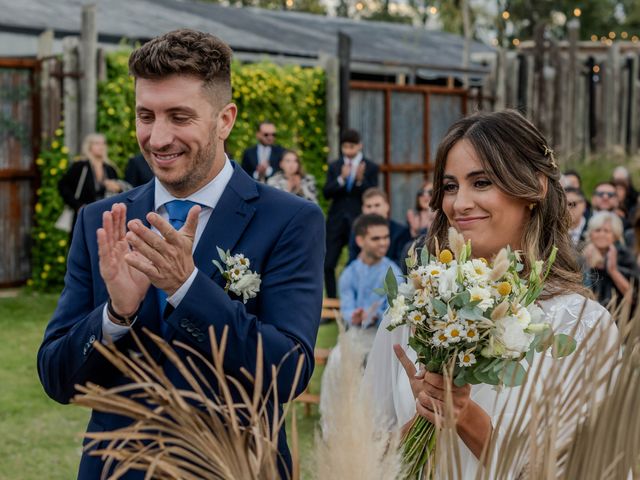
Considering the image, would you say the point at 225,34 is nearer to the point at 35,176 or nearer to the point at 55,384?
the point at 35,176

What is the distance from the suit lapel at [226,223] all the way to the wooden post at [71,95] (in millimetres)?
10481

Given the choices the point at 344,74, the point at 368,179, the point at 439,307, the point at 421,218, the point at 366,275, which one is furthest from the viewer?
the point at 344,74

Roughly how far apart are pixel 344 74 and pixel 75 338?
1367cm

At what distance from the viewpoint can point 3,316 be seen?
11.3 m

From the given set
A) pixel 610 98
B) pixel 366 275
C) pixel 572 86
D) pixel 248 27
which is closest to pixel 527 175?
pixel 366 275

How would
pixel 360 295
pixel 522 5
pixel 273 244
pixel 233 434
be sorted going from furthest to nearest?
1. pixel 522 5
2. pixel 360 295
3. pixel 273 244
4. pixel 233 434

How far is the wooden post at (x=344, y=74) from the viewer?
614 inches

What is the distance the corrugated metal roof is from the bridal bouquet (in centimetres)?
1379

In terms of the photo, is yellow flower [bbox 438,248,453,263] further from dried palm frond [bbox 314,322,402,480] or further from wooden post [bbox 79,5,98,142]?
wooden post [bbox 79,5,98,142]

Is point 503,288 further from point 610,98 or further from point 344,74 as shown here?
point 610,98

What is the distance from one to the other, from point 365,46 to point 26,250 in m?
14.3

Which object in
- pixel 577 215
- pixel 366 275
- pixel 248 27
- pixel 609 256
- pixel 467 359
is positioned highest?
pixel 248 27

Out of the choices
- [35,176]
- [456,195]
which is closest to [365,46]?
[35,176]

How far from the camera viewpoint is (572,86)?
1903cm
